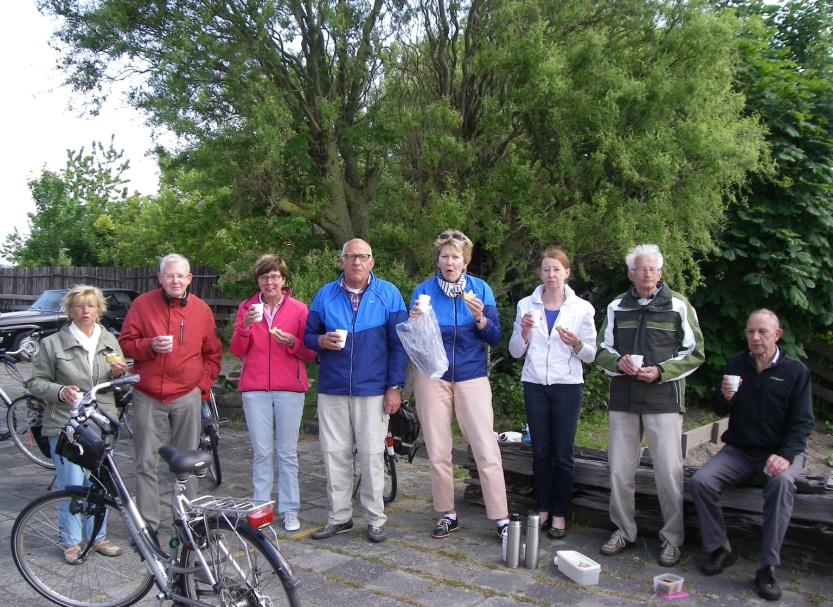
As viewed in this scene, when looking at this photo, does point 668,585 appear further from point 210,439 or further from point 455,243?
point 210,439

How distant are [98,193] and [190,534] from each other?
38261mm

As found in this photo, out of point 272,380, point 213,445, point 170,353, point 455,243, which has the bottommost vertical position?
point 213,445

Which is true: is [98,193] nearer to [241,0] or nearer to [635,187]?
[241,0]

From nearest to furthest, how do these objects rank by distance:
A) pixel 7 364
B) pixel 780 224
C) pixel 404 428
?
1. pixel 404 428
2. pixel 7 364
3. pixel 780 224

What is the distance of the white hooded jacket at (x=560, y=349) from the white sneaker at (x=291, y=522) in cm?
197

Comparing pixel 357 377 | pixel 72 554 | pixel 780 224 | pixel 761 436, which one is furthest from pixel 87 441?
pixel 780 224

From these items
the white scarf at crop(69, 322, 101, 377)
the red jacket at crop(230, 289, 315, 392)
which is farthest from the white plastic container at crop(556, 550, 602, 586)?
the white scarf at crop(69, 322, 101, 377)

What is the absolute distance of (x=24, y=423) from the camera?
7.70 metres

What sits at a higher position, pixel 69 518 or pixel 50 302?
pixel 50 302

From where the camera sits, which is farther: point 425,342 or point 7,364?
point 7,364

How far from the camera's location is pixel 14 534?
4160mm

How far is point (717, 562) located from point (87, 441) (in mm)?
3759

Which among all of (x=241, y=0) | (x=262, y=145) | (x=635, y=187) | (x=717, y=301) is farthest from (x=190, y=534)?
(x=717, y=301)

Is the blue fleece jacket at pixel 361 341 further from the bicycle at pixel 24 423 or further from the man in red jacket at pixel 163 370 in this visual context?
the bicycle at pixel 24 423
